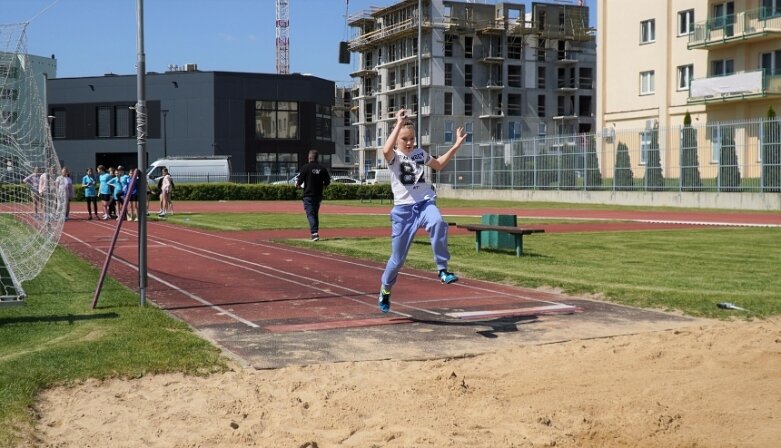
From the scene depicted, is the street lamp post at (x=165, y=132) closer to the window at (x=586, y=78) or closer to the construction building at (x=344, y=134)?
the window at (x=586, y=78)

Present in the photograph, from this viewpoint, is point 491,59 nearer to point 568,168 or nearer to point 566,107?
point 566,107

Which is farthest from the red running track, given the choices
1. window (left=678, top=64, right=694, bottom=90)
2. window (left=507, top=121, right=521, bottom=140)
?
window (left=507, top=121, right=521, bottom=140)

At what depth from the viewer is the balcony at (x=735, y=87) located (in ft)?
148

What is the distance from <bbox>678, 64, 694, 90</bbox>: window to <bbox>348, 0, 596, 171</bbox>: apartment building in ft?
139

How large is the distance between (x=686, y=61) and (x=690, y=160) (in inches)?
654

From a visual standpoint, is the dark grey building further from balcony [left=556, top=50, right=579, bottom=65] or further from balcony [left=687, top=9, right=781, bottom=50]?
balcony [left=687, top=9, right=781, bottom=50]

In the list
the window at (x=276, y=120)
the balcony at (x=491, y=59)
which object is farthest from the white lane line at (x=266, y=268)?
the balcony at (x=491, y=59)

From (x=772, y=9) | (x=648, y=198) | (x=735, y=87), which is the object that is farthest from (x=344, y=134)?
(x=648, y=198)

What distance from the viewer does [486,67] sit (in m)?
97.6

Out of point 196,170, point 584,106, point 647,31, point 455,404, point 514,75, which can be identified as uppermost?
point 514,75

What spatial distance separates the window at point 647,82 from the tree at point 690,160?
56.5ft

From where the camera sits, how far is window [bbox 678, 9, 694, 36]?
51.6 meters

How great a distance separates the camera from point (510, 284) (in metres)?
12.1

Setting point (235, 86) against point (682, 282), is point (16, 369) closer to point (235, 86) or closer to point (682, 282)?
point (682, 282)
